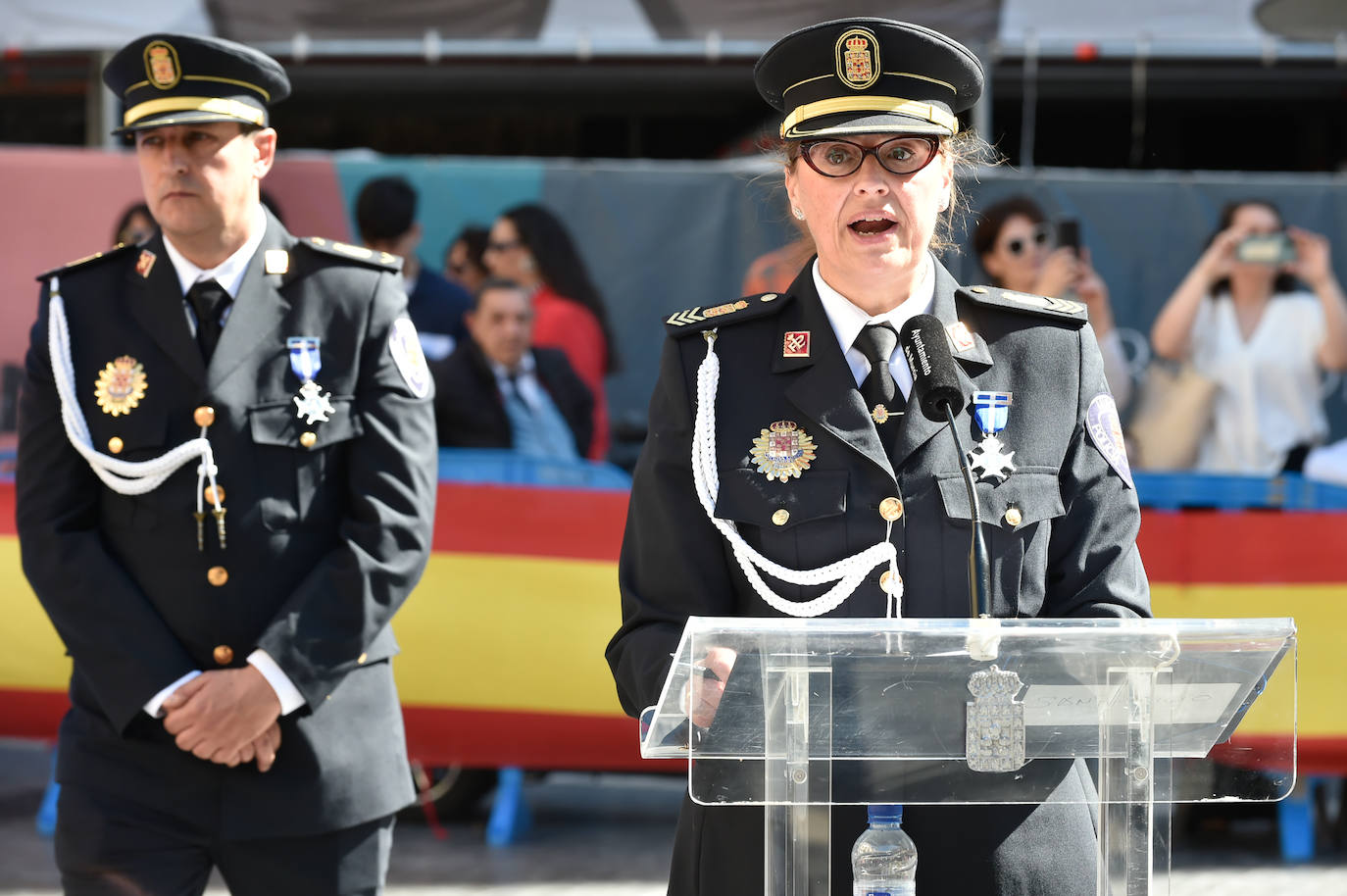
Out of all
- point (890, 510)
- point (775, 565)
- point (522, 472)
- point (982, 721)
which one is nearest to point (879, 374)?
point (890, 510)

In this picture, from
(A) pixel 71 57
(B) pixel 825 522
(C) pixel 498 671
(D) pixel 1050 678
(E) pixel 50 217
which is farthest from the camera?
(A) pixel 71 57

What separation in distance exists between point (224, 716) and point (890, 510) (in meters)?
1.34

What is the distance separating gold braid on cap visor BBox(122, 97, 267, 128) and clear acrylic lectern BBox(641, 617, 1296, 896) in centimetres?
182

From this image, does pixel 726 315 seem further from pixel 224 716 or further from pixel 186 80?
pixel 186 80

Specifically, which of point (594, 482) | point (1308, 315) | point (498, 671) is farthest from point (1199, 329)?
point (498, 671)

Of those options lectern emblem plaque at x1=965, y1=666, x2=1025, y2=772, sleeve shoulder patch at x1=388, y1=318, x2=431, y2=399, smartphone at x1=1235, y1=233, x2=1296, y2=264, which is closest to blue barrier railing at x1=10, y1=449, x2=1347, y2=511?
smartphone at x1=1235, y1=233, x2=1296, y2=264

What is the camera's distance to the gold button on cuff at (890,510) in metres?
2.25

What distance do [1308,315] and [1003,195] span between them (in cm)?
119

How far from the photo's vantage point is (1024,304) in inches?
96.3

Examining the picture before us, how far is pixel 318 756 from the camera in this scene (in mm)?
3029

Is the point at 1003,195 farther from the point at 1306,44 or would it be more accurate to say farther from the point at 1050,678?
the point at 1050,678

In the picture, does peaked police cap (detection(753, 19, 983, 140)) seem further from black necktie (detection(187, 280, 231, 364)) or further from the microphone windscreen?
black necktie (detection(187, 280, 231, 364))

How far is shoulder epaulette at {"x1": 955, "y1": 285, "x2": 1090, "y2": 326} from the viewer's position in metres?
2.44

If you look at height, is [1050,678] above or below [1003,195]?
below
